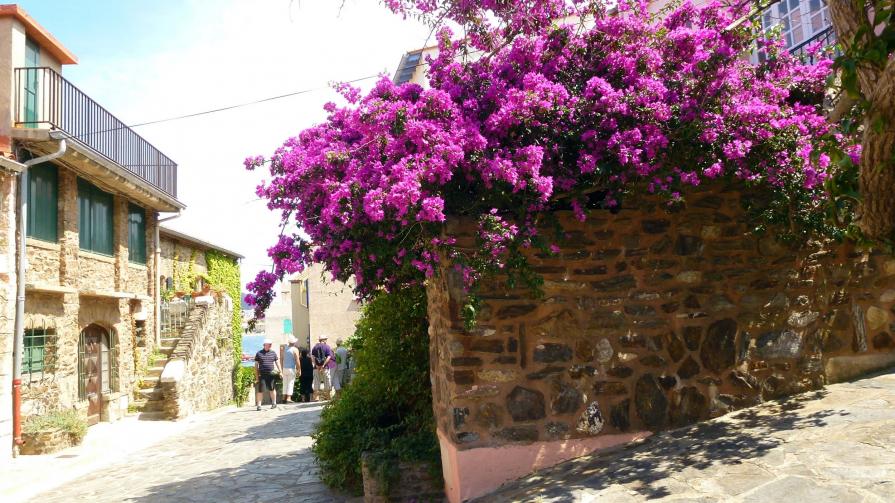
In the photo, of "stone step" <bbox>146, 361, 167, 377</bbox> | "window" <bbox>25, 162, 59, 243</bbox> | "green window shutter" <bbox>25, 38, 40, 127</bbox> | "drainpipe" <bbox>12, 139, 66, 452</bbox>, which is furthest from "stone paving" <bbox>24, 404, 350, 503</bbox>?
"green window shutter" <bbox>25, 38, 40, 127</bbox>

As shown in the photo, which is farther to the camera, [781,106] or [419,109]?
[781,106]

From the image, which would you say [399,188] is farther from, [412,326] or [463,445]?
[412,326]

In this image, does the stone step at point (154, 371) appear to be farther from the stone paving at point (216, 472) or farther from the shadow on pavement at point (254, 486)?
the shadow on pavement at point (254, 486)

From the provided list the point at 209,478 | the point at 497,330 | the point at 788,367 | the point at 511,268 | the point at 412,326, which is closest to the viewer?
the point at 511,268

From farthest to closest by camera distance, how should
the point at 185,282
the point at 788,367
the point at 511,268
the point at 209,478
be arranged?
1. the point at 185,282
2. the point at 209,478
3. the point at 788,367
4. the point at 511,268

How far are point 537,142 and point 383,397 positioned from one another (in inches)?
138

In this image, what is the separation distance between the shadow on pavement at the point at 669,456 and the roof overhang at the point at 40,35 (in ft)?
36.5

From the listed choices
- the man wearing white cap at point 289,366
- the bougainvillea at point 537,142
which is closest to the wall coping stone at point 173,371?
the man wearing white cap at point 289,366

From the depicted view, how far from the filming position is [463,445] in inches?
195

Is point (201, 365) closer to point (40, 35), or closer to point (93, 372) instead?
point (93, 372)

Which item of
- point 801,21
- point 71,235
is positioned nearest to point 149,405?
point 71,235

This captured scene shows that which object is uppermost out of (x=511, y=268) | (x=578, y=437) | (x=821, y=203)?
(x=821, y=203)

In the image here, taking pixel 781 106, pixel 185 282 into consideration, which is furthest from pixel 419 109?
pixel 185 282

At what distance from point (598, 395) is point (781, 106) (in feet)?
9.19
